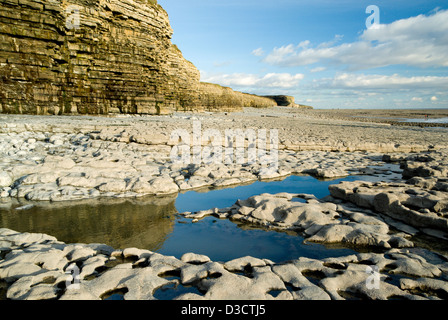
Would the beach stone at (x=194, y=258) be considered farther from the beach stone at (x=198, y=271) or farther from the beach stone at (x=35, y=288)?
the beach stone at (x=35, y=288)

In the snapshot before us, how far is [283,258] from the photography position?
335 centimetres

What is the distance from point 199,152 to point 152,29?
1781 cm

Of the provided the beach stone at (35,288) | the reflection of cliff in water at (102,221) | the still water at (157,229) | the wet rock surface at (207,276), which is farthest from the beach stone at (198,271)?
the beach stone at (35,288)

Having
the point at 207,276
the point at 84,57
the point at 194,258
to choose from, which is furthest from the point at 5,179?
the point at 84,57

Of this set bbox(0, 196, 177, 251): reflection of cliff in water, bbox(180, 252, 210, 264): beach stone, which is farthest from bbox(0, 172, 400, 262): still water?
bbox(180, 252, 210, 264): beach stone

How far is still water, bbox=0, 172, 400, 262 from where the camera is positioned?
356 centimetres

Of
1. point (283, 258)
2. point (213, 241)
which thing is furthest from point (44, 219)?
point (283, 258)

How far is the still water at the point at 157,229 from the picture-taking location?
3562 mm

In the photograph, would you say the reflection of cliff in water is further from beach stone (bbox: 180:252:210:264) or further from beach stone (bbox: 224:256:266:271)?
beach stone (bbox: 224:256:266:271)

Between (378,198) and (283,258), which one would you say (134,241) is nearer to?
(283,258)

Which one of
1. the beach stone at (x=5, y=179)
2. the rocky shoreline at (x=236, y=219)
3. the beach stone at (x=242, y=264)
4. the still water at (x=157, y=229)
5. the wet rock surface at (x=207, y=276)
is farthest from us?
the beach stone at (x=5, y=179)

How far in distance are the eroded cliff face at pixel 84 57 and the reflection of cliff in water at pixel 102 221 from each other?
12.9 metres

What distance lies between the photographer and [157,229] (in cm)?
421

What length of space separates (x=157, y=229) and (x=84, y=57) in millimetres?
16969
